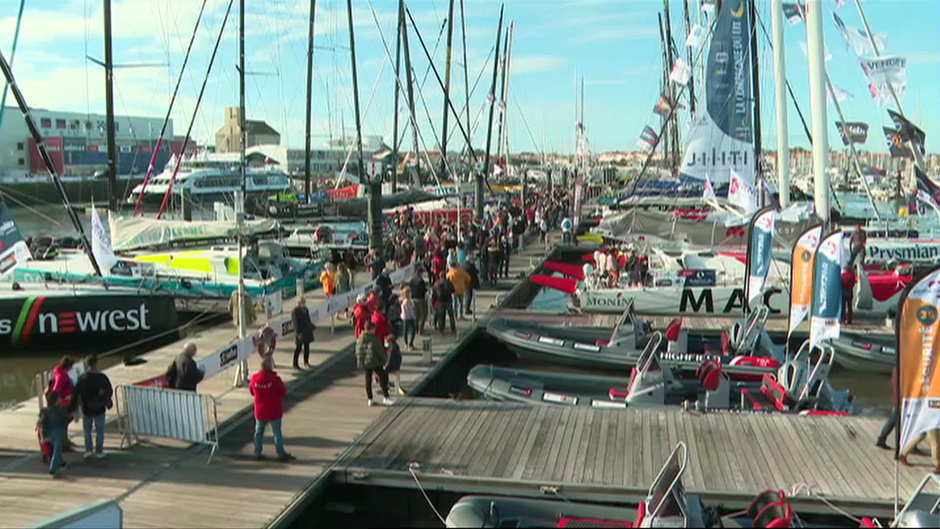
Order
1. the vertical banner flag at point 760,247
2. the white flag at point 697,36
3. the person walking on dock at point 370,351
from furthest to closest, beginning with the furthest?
the white flag at point 697,36, the vertical banner flag at point 760,247, the person walking on dock at point 370,351

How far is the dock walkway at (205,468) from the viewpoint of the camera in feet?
25.0

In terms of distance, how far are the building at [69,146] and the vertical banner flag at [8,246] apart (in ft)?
285

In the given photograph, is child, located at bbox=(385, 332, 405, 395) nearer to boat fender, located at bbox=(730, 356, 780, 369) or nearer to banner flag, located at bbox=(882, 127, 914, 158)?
boat fender, located at bbox=(730, 356, 780, 369)

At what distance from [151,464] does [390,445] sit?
2.70 meters

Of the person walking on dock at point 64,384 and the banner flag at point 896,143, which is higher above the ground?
the banner flag at point 896,143

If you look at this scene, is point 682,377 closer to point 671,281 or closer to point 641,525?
point 671,281

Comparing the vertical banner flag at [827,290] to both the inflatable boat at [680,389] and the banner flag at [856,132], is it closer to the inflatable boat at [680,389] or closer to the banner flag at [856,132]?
the inflatable boat at [680,389]

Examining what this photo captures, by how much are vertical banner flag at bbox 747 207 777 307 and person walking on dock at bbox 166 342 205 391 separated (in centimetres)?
906

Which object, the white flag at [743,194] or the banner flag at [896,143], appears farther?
the white flag at [743,194]

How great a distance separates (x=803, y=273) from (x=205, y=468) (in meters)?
8.11

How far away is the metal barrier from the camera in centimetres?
909

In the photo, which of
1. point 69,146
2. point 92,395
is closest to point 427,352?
point 92,395

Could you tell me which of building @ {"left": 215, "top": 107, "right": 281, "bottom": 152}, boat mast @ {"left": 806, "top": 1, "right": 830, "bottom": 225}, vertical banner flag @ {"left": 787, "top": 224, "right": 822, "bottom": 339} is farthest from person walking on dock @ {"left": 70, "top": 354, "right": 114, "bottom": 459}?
building @ {"left": 215, "top": 107, "right": 281, "bottom": 152}

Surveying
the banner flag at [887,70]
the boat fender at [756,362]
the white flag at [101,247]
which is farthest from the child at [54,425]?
the banner flag at [887,70]
